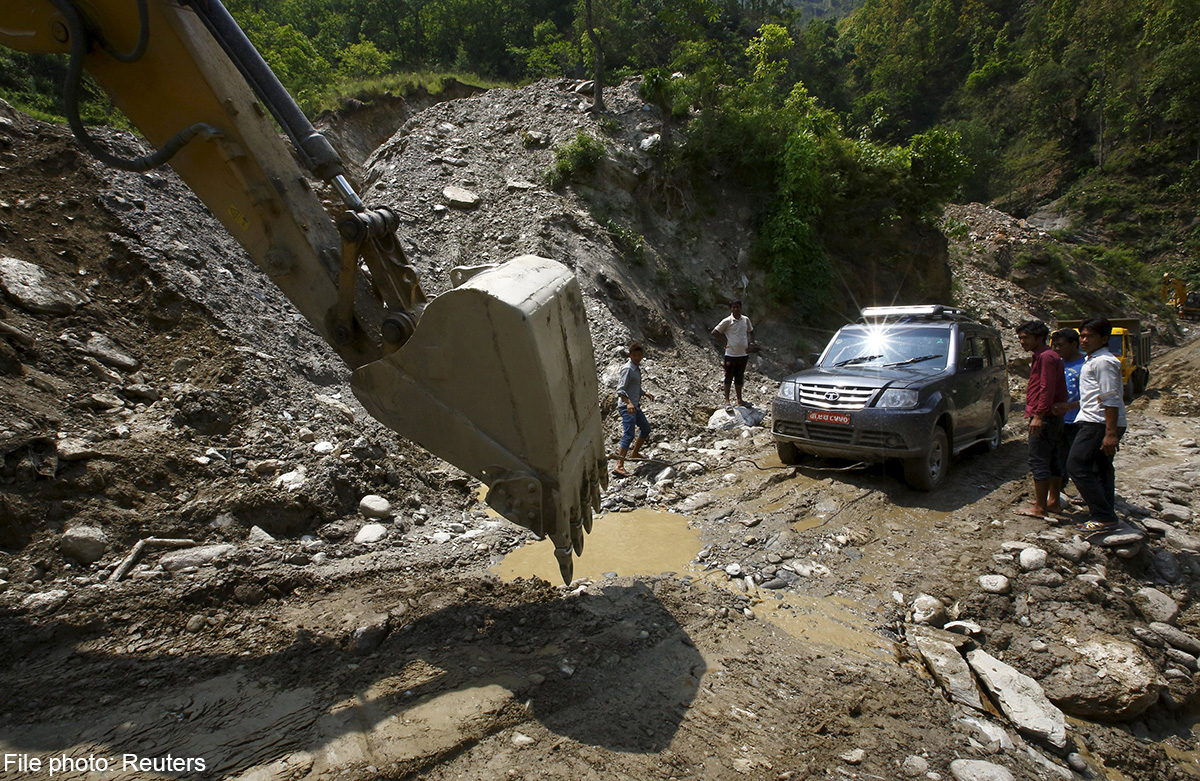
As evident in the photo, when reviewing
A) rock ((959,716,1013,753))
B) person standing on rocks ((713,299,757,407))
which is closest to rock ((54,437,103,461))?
rock ((959,716,1013,753))

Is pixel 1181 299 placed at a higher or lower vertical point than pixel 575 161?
lower

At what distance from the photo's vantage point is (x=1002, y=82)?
170 ft

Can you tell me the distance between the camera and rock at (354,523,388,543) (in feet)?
16.6

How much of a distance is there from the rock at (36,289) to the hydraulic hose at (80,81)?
3.42 meters

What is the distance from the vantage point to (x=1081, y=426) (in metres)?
5.27

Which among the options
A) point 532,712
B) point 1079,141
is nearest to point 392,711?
point 532,712

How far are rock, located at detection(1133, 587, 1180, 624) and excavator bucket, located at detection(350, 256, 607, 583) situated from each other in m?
4.20

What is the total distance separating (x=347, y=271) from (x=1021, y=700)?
13.8 feet

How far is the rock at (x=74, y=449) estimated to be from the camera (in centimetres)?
449


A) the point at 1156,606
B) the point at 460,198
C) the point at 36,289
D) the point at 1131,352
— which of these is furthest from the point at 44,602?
the point at 1131,352

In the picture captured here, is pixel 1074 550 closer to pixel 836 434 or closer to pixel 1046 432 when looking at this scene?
pixel 1046 432

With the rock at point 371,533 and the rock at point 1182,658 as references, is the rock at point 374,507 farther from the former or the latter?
the rock at point 1182,658

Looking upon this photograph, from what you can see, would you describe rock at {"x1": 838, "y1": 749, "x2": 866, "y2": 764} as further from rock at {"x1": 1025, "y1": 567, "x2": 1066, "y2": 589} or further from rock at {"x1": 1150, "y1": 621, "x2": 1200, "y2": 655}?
rock at {"x1": 1150, "y1": 621, "x2": 1200, "y2": 655}

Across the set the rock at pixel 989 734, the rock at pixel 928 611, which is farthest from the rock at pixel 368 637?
the rock at pixel 928 611
